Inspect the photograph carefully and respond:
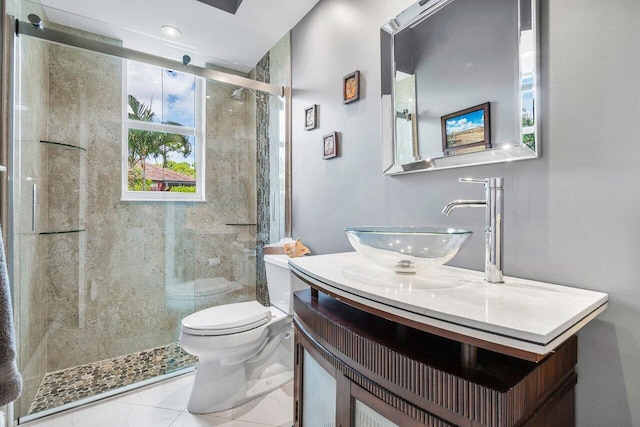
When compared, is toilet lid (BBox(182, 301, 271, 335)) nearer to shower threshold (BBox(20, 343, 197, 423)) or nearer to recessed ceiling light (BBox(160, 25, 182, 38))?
shower threshold (BBox(20, 343, 197, 423))

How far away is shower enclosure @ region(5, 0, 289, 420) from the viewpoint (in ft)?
6.57

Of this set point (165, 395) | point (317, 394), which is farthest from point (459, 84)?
point (165, 395)

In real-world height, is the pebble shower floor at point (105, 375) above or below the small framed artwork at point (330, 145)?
below

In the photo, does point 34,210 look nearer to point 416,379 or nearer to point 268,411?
point 268,411

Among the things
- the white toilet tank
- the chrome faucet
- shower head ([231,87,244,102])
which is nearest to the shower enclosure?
shower head ([231,87,244,102])

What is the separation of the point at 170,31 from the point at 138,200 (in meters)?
1.32

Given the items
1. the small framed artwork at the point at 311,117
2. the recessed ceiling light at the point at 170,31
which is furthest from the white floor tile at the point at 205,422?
the recessed ceiling light at the point at 170,31

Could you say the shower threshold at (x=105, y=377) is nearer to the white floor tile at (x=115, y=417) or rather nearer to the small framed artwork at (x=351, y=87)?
the white floor tile at (x=115, y=417)

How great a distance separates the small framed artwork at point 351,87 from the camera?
160cm

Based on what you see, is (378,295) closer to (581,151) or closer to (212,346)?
(581,151)

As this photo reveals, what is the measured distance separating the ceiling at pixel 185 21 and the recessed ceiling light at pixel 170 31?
31 millimetres

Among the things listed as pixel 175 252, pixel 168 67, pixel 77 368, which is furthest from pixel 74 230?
pixel 168 67

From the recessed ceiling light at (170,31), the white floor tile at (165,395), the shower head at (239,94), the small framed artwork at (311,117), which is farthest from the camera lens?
the shower head at (239,94)

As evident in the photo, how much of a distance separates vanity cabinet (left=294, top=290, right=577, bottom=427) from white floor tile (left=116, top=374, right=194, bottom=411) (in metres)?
1.09
